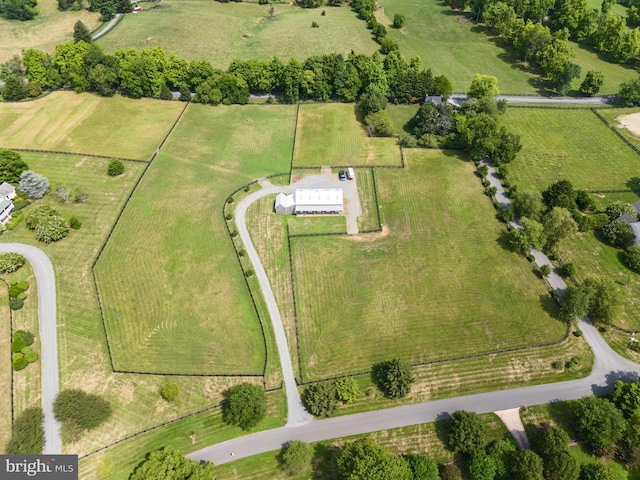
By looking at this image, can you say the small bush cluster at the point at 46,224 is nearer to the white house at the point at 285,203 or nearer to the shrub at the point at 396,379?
the white house at the point at 285,203

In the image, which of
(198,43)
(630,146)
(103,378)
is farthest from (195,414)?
(198,43)

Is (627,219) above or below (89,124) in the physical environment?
above

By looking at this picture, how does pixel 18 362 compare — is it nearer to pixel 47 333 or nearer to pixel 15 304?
pixel 47 333

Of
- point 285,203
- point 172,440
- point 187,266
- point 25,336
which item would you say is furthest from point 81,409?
point 285,203

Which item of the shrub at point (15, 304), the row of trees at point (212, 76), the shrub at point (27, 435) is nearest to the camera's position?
the shrub at point (27, 435)

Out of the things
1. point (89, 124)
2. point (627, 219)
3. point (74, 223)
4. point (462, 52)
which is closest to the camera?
point (627, 219)

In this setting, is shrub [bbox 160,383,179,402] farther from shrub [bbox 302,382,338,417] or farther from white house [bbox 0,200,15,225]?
white house [bbox 0,200,15,225]

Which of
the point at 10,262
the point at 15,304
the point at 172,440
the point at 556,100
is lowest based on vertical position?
the point at 172,440

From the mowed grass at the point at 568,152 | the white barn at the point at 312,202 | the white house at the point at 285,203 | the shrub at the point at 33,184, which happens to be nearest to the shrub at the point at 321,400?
the white barn at the point at 312,202
